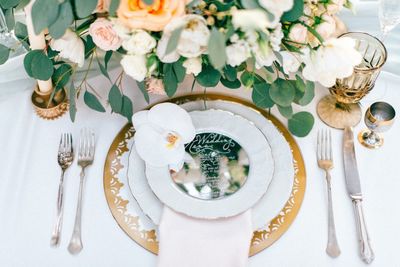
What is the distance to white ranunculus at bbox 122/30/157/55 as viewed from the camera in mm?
688

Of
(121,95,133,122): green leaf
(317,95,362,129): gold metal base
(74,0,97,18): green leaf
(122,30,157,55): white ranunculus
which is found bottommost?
(317,95,362,129): gold metal base

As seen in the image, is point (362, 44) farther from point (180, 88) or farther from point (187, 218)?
point (187, 218)

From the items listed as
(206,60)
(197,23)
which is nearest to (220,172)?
(206,60)

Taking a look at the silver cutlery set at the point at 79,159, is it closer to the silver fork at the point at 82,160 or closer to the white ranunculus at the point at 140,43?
the silver fork at the point at 82,160

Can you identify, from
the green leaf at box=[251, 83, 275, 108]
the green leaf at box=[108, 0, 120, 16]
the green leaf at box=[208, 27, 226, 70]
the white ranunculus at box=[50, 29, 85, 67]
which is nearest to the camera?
the green leaf at box=[208, 27, 226, 70]

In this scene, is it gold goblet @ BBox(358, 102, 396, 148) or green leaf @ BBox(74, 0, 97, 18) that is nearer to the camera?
green leaf @ BBox(74, 0, 97, 18)

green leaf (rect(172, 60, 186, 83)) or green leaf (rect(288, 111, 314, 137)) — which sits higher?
green leaf (rect(172, 60, 186, 83))

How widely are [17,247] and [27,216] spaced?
58 millimetres

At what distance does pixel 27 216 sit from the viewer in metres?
0.87

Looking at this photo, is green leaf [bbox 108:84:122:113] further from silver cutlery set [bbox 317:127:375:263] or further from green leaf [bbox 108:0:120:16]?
silver cutlery set [bbox 317:127:375:263]

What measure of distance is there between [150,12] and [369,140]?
1.80ft

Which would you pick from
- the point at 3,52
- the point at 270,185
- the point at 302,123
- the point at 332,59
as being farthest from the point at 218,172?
the point at 3,52

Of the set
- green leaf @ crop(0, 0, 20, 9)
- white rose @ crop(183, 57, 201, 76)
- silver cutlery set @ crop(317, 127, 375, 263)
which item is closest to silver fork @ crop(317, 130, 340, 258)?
silver cutlery set @ crop(317, 127, 375, 263)

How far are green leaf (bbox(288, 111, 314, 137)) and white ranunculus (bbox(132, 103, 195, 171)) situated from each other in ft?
0.68
